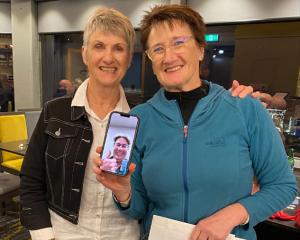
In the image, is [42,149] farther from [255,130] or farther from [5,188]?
[5,188]

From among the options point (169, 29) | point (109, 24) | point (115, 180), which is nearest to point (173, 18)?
point (169, 29)

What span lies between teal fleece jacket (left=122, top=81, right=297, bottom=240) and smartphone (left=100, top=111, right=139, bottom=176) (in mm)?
119

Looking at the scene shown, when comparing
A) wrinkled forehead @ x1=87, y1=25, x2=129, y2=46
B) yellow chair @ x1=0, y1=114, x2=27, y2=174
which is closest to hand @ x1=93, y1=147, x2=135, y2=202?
wrinkled forehead @ x1=87, y1=25, x2=129, y2=46

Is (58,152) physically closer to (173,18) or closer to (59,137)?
(59,137)

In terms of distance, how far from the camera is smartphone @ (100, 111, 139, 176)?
0.86 metres

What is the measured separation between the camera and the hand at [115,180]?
0.87 metres

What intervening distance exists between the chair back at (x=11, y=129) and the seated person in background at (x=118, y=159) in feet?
10.8

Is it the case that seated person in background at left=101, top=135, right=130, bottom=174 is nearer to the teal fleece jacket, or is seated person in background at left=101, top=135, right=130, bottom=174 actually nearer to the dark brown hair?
the teal fleece jacket

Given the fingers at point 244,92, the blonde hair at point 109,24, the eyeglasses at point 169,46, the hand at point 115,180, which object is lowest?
the hand at point 115,180

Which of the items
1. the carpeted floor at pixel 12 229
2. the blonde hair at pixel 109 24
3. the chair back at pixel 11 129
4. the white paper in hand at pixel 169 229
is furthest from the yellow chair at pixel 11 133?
the white paper in hand at pixel 169 229

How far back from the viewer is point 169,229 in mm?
944

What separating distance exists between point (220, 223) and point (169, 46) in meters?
0.55

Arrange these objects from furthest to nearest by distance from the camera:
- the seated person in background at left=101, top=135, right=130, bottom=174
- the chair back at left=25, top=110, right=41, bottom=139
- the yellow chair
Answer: the chair back at left=25, top=110, right=41, bottom=139
the yellow chair
the seated person in background at left=101, top=135, right=130, bottom=174

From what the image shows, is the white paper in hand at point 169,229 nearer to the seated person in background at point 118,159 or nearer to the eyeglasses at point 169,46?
the seated person in background at point 118,159
